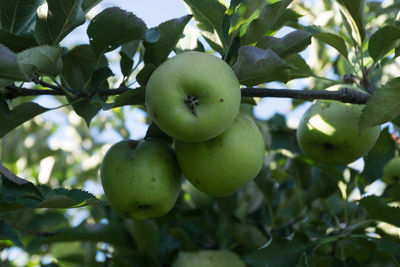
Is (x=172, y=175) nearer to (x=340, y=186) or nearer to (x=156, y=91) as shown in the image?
(x=156, y=91)

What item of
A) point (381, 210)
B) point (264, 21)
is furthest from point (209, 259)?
point (264, 21)

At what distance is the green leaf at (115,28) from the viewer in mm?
1258

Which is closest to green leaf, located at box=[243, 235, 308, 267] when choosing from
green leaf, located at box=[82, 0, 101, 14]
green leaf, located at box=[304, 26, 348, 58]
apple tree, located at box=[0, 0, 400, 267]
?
apple tree, located at box=[0, 0, 400, 267]

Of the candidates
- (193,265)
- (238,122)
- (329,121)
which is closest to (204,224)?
(193,265)

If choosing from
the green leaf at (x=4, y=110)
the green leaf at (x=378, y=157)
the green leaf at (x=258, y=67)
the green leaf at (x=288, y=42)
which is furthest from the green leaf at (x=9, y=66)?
the green leaf at (x=378, y=157)

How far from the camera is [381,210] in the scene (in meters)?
1.52

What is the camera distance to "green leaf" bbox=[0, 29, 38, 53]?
48.1 inches

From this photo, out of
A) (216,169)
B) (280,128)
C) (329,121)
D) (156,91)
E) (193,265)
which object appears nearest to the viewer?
(156,91)

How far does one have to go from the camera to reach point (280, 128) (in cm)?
230

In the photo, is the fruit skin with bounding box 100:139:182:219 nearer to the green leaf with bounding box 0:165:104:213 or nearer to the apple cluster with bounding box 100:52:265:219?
the apple cluster with bounding box 100:52:265:219

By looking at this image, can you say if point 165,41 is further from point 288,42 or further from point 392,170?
point 392,170

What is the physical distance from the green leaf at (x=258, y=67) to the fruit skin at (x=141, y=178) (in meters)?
0.30

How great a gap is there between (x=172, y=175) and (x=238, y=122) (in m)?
0.23

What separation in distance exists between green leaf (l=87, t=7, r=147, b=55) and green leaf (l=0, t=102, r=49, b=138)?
238mm
